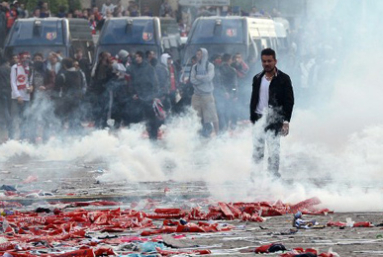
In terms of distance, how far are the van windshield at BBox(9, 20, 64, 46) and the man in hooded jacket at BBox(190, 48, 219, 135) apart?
6.43 metres

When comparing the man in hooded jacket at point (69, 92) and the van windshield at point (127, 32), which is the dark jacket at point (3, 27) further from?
the man in hooded jacket at point (69, 92)

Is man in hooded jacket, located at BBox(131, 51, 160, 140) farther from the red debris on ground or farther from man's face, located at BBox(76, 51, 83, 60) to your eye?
the red debris on ground

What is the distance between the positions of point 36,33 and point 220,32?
13.9 feet

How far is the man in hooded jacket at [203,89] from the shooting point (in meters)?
24.7

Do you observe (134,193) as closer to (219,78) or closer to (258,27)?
(219,78)

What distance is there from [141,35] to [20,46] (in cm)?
278

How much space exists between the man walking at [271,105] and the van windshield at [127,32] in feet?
51.5

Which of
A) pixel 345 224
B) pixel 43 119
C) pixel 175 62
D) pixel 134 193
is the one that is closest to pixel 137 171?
pixel 134 193

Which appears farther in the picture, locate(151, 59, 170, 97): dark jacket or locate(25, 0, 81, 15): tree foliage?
locate(25, 0, 81, 15): tree foliage

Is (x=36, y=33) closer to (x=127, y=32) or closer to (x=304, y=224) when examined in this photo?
(x=127, y=32)

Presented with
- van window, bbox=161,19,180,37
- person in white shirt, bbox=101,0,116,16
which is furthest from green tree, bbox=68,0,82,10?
van window, bbox=161,19,180,37

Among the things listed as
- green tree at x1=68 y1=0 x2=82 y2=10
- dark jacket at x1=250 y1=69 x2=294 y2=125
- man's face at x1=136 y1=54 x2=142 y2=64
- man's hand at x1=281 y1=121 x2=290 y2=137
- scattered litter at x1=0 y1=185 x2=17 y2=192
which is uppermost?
dark jacket at x1=250 y1=69 x2=294 y2=125

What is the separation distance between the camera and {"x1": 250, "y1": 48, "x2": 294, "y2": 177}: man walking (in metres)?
14.5

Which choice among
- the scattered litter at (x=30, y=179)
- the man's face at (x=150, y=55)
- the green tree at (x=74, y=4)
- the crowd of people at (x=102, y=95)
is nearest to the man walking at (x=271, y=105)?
the scattered litter at (x=30, y=179)
